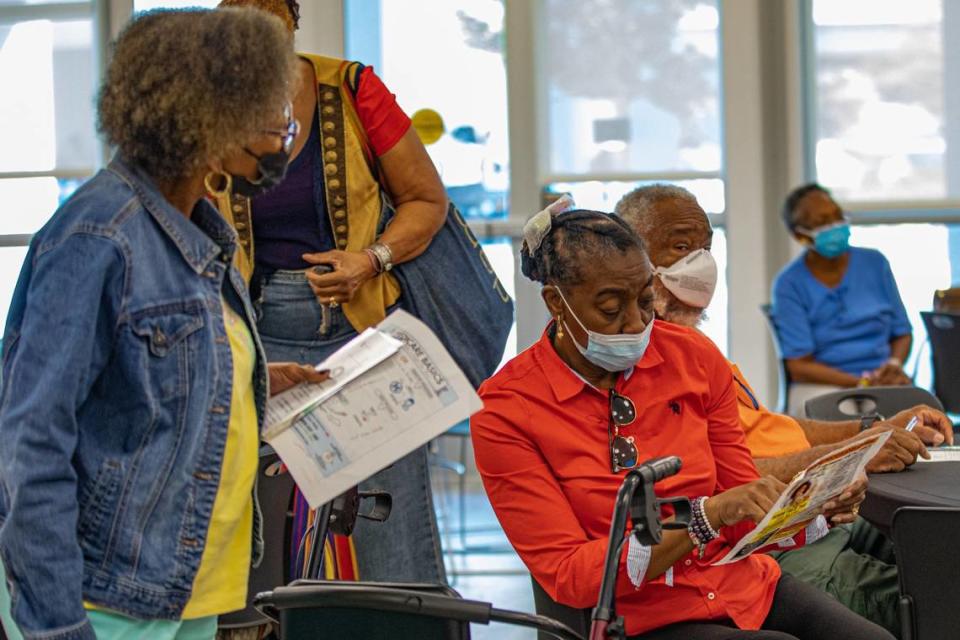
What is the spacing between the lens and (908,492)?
240 cm

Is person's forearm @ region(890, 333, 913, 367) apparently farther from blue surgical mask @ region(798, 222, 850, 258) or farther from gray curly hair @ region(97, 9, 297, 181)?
gray curly hair @ region(97, 9, 297, 181)

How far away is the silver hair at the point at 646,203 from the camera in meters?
2.90

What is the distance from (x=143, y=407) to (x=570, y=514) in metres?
0.83

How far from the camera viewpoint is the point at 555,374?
227cm

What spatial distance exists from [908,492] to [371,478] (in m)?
1.03

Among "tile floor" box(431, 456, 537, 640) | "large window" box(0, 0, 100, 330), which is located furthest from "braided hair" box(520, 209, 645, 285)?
"large window" box(0, 0, 100, 330)

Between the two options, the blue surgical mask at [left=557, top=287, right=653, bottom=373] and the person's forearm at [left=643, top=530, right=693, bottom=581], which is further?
the blue surgical mask at [left=557, top=287, right=653, bottom=373]

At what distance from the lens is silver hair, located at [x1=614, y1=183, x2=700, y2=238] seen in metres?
2.90

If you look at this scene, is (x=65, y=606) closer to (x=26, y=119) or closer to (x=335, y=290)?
(x=335, y=290)

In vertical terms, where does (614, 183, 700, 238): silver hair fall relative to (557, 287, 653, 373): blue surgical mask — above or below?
above

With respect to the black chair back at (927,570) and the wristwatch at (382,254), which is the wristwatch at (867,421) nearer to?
the black chair back at (927,570)

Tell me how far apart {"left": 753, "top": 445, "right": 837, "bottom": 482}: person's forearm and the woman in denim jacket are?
128 cm

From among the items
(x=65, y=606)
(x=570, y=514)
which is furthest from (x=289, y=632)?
(x=570, y=514)

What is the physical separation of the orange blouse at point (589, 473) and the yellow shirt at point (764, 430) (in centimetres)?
51
